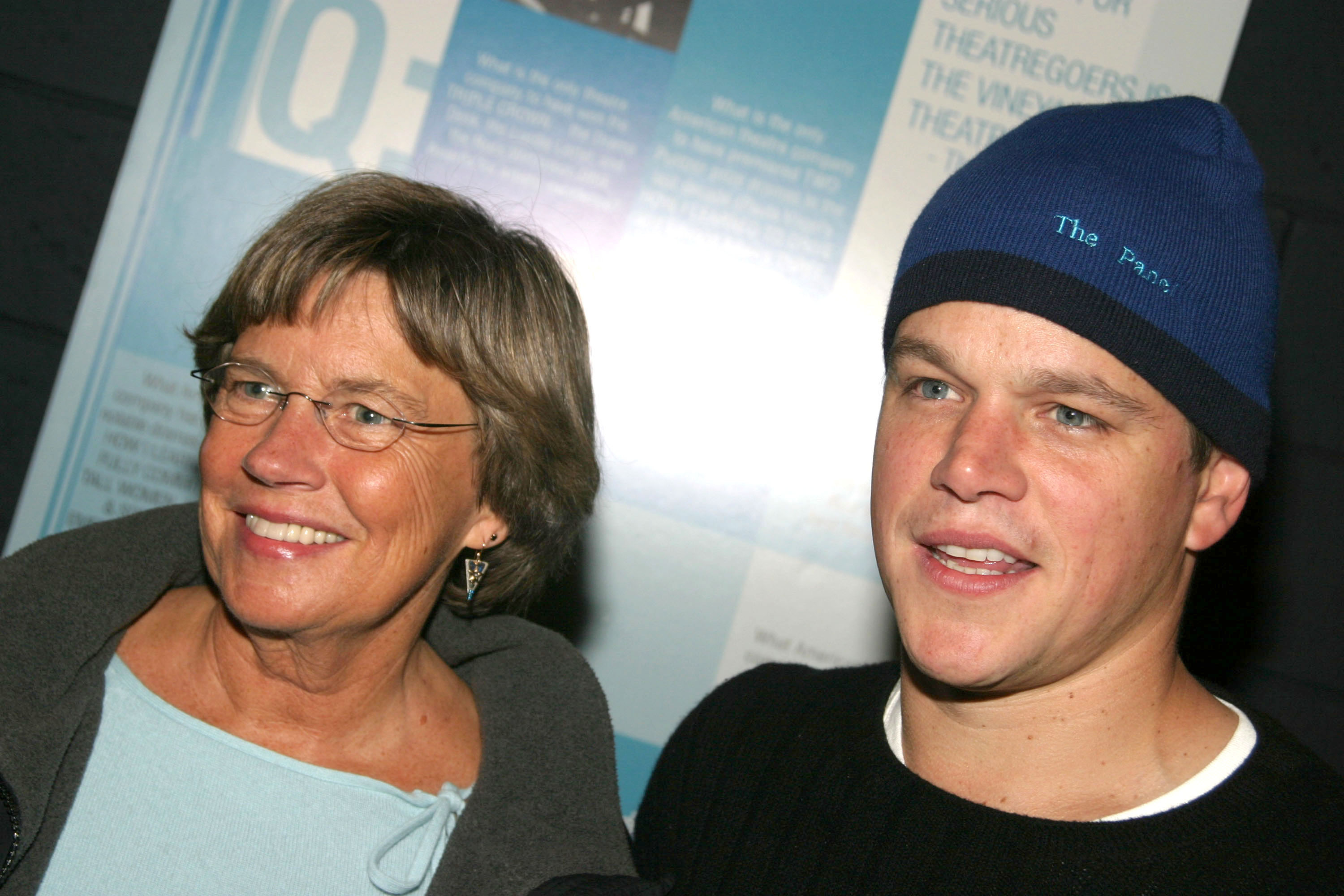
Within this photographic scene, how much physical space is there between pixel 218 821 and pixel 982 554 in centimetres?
114

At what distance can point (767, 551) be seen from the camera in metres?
2.37

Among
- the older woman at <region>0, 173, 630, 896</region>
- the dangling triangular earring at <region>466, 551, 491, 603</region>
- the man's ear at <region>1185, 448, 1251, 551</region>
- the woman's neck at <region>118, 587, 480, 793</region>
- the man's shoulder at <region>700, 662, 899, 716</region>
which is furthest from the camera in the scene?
the dangling triangular earring at <region>466, 551, 491, 603</region>

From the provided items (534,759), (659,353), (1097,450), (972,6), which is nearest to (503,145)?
(659,353)

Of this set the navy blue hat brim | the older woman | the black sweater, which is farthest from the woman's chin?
the navy blue hat brim

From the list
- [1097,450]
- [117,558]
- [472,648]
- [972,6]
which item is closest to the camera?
[1097,450]

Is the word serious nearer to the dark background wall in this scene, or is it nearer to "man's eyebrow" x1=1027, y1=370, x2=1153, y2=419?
"man's eyebrow" x1=1027, y1=370, x2=1153, y2=419

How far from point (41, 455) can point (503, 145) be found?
1.31m

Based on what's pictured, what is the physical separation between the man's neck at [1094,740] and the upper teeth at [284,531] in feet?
3.20

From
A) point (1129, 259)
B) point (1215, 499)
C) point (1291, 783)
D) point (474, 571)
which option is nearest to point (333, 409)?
point (474, 571)

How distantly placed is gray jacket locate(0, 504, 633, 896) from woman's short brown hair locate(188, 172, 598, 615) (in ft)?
0.70

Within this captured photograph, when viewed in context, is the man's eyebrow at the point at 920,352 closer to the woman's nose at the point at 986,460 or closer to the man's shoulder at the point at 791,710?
the woman's nose at the point at 986,460

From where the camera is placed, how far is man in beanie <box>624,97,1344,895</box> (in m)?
1.26

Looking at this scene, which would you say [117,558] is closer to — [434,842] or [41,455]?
[434,842]

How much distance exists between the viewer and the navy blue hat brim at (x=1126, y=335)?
4.11 feet
